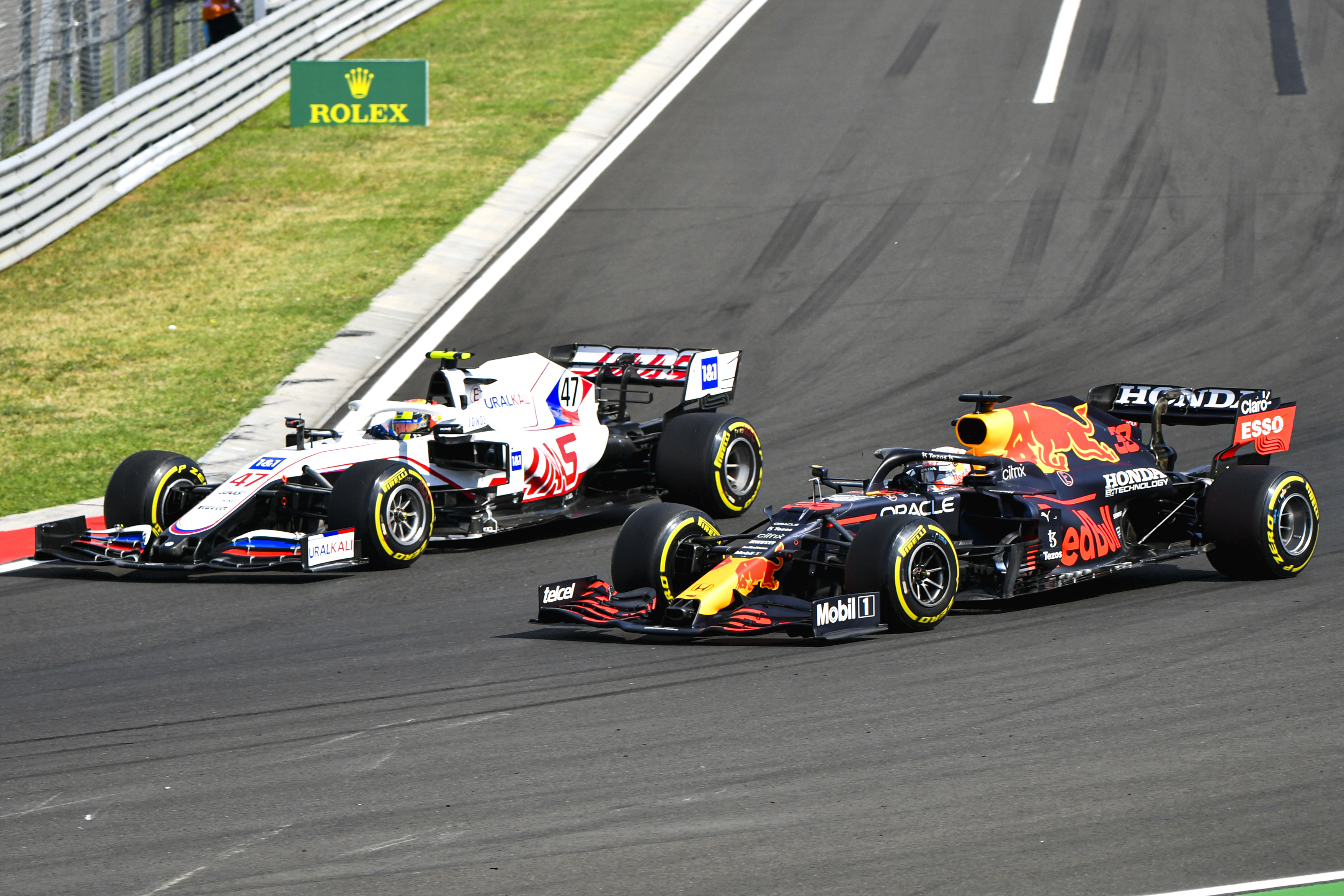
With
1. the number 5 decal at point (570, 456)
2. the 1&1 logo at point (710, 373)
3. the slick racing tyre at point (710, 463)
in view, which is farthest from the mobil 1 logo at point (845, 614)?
the 1&1 logo at point (710, 373)

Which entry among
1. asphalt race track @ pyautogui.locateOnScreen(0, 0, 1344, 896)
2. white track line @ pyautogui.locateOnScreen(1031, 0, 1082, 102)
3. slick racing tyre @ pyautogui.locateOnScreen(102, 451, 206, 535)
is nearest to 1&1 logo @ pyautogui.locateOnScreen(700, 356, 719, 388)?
asphalt race track @ pyautogui.locateOnScreen(0, 0, 1344, 896)

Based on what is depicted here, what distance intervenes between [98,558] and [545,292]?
895 centimetres

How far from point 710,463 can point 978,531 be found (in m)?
3.66

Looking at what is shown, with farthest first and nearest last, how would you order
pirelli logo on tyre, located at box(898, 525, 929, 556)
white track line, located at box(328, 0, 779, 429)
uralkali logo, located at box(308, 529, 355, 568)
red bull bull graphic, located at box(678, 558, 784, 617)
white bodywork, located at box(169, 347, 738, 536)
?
white track line, located at box(328, 0, 779, 429), white bodywork, located at box(169, 347, 738, 536), uralkali logo, located at box(308, 529, 355, 568), red bull bull graphic, located at box(678, 558, 784, 617), pirelli logo on tyre, located at box(898, 525, 929, 556)

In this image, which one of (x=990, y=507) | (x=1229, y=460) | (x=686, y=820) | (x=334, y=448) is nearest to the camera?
(x=686, y=820)

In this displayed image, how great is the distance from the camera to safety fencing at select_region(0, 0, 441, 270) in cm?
2298

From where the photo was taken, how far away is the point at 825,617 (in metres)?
9.38

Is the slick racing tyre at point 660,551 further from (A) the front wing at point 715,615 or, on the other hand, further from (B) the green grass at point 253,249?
(B) the green grass at point 253,249

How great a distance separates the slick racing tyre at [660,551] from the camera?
10.3 metres

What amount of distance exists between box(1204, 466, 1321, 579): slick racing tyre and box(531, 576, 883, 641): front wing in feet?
9.00

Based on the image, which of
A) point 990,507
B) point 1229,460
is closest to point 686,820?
point 990,507

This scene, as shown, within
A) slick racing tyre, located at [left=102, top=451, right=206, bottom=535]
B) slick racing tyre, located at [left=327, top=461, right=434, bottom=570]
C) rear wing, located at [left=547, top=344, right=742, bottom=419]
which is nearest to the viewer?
slick racing tyre, located at [left=327, top=461, right=434, bottom=570]

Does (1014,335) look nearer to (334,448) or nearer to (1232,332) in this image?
(1232,332)

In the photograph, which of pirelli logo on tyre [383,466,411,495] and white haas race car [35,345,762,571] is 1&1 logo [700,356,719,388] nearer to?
white haas race car [35,345,762,571]
